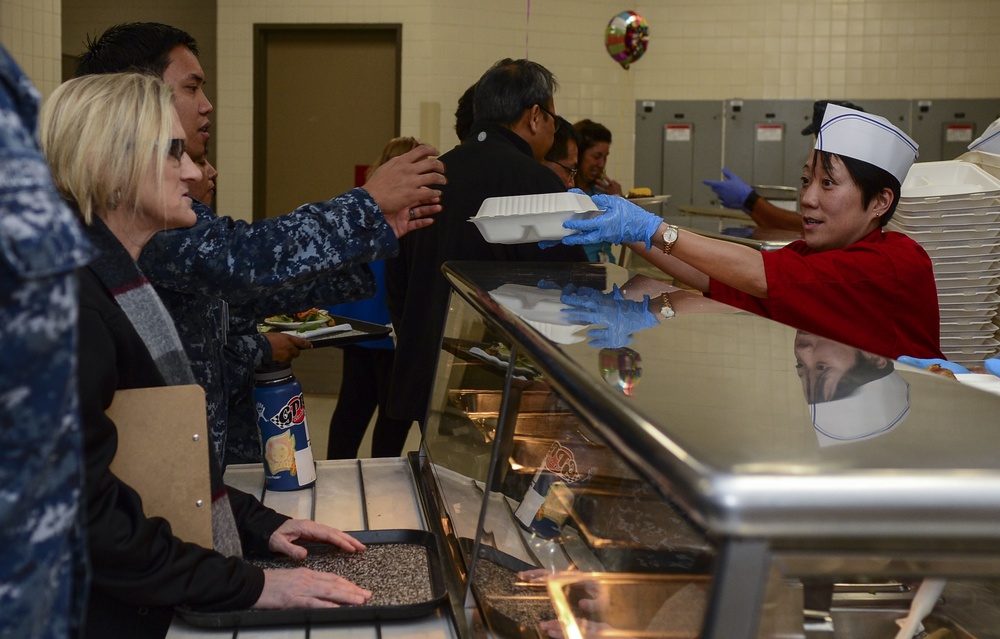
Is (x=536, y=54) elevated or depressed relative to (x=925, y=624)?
elevated

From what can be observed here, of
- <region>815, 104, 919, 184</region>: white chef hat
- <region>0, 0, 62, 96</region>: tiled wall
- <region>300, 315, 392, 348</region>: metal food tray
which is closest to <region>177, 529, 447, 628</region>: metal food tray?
<region>815, 104, 919, 184</region>: white chef hat

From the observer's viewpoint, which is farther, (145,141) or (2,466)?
(145,141)

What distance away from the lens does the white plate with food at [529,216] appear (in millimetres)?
1872

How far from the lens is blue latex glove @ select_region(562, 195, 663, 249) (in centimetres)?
200

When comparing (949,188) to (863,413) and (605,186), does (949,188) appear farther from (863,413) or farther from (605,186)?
(605,186)

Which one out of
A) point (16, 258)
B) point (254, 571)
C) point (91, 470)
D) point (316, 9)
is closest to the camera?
point (16, 258)

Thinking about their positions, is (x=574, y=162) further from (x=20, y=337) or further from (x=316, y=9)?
(x=20, y=337)

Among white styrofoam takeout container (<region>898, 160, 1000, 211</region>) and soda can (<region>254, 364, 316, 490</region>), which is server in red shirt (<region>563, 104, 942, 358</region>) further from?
soda can (<region>254, 364, 316, 490</region>)

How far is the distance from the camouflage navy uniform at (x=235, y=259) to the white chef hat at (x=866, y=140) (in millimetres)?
1095

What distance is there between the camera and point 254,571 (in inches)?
50.8

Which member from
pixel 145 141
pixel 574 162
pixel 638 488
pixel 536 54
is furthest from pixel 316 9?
pixel 638 488

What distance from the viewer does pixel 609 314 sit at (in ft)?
4.33

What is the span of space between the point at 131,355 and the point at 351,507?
0.67 meters

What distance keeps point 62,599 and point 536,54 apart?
6.64 metres
